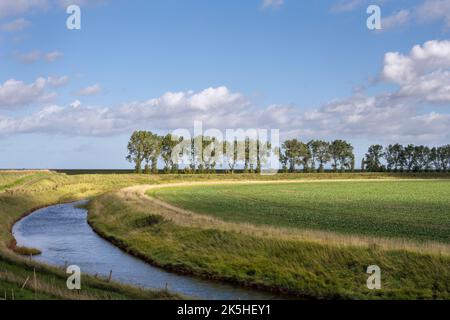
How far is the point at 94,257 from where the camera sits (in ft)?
134

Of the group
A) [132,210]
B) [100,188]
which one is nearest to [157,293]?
[132,210]

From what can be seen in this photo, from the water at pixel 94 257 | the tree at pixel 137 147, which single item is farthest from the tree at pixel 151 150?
the water at pixel 94 257

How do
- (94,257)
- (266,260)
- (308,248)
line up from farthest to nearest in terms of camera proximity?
(94,257) < (266,260) < (308,248)

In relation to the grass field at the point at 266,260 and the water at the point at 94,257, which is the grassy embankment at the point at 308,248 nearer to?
the grass field at the point at 266,260

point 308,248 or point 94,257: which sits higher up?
point 308,248

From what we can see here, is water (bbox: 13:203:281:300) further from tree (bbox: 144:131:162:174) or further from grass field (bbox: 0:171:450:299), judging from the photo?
tree (bbox: 144:131:162:174)

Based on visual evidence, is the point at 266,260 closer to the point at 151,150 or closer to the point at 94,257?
the point at 94,257

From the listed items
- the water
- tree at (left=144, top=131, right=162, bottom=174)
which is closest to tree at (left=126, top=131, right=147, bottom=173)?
tree at (left=144, top=131, right=162, bottom=174)

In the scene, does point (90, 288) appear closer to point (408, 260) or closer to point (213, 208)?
point (408, 260)

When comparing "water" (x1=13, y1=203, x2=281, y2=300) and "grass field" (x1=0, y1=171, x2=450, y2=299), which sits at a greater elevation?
"grass field" (x1=0, y1=171, x2=450, y2=299)

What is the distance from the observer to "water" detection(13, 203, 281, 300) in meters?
30.2

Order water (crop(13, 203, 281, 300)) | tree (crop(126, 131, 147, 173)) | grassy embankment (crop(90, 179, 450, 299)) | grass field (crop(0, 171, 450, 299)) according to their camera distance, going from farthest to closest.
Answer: tree (crop(126, 131, 147, 173)), water (crop(13, 203, 281, 300)), grassy embankment (crop(90, 179, 450, 299)), grass field (crop(0, 171, 450, 299))

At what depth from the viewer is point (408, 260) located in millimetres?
28734

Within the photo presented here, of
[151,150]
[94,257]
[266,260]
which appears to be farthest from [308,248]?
[151,150]
